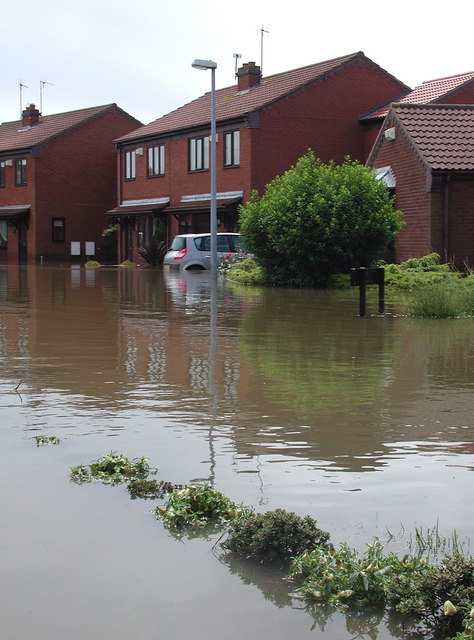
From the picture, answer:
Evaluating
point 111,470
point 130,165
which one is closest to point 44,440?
point 111,470

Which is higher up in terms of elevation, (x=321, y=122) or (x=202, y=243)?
(x=321, y=122)

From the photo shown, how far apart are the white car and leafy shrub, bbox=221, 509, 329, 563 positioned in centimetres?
3334

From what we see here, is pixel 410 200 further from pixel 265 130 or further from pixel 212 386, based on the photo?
pixel 212 386

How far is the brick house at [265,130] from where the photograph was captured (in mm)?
42344

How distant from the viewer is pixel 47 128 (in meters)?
60.7

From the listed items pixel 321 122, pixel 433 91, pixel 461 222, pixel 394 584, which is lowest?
pixel 394 584

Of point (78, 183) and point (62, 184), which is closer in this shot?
point (62, 184)

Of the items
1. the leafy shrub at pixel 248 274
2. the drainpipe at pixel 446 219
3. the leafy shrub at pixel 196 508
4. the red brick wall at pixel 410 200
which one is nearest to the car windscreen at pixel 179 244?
the leafy shrub at pixel 248 274

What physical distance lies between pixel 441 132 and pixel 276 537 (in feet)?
82.8

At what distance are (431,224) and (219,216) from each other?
17.9 m

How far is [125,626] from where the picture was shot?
4086mm

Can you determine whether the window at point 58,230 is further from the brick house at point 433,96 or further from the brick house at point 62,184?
the brick house at point 433,96

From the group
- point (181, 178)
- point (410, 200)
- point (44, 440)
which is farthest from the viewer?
point (181, 178)

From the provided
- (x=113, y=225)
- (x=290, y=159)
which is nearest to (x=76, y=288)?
(x=290, y=159)
